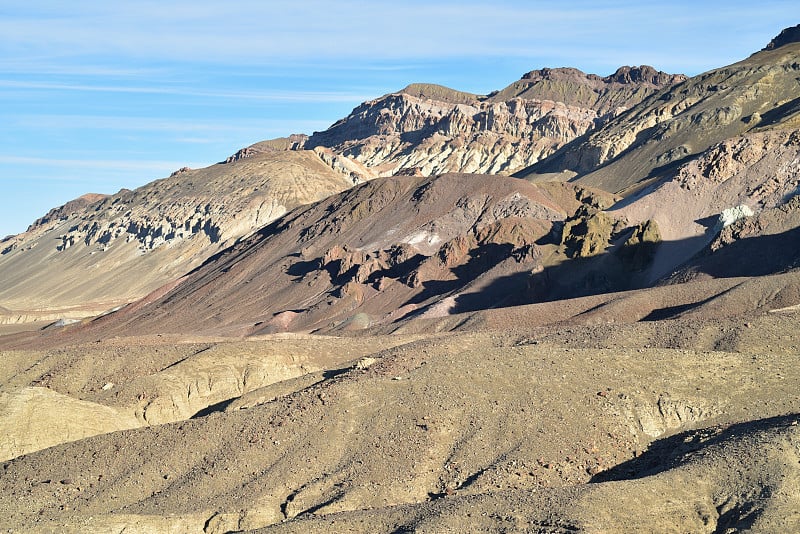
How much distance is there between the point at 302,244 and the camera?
108812 millimetres

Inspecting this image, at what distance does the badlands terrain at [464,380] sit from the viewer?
24.6 meters

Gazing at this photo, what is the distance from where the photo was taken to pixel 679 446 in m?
27.8

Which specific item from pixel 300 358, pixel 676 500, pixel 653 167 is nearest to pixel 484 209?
pixel 653 167

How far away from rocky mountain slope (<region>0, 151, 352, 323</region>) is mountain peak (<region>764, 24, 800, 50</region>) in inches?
3347

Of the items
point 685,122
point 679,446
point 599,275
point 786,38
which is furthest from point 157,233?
point 679,446

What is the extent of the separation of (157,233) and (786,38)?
123 meters

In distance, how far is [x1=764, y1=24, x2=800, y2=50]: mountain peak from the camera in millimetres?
177625

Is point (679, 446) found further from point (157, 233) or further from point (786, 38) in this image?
point (786, 38)

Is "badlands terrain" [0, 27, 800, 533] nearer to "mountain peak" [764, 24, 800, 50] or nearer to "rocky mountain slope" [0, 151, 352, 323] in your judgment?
"rocky mountain slope" [0, 151, 352, 323]

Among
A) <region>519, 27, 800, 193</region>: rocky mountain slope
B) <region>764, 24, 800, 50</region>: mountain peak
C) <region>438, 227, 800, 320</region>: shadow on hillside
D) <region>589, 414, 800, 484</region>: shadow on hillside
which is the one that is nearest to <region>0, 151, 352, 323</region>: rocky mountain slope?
<region>519, 27, 800, 193</region>: rocky mountain slope

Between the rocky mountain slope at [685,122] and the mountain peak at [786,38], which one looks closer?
the rocky mountain slope at [685,122]

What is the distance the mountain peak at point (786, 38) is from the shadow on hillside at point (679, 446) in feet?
544

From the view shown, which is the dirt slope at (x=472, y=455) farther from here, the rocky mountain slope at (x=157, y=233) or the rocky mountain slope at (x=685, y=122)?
the rocky mountain slope at (x=157, y=233)

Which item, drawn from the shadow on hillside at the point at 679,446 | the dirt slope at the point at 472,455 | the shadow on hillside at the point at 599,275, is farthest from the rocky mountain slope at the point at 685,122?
the shadow on hillside at the point at 679,446
